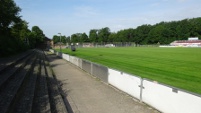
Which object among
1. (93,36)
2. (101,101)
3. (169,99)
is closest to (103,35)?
(93,36)

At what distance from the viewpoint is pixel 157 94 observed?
23.3 ft

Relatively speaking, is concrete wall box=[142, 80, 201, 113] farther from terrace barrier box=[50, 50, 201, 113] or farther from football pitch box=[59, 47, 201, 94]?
football pitch box=[59, 47, 201, 94]

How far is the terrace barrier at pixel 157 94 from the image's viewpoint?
18.6 ft

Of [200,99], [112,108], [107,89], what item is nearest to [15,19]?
[107,89]

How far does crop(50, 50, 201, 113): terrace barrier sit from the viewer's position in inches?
223

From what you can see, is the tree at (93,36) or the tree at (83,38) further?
the tree at (83,38)

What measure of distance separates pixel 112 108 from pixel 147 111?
1277 mm

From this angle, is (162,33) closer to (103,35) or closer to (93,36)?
(103,35)

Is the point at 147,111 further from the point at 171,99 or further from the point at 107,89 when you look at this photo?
the point at 107,89

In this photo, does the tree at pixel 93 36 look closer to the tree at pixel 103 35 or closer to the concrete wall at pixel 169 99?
the tree at pixel 103 35

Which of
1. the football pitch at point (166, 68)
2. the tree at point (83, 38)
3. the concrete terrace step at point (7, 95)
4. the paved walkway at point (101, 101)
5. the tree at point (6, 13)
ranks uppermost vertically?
the tree at point (6, 13)

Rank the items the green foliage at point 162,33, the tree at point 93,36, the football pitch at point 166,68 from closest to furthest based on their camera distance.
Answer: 1. the football pitch at point 166,68
2. the green foliage at point 162,33
3. the tree at point 93,36

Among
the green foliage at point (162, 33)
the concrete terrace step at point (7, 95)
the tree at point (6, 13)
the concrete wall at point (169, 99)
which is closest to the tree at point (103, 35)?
the green foliage at point (162, 33)

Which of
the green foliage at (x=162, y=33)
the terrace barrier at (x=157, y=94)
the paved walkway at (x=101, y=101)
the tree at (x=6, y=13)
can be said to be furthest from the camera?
the green foliage at (x=162, y=33)
